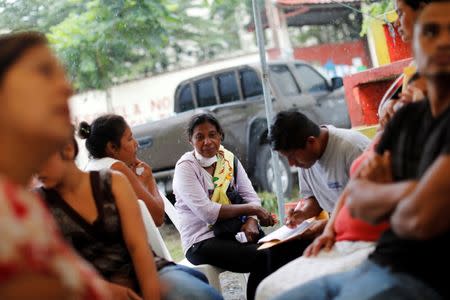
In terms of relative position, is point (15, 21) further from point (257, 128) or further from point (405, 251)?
point (405, 251)

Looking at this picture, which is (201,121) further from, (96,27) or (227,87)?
(96,27)

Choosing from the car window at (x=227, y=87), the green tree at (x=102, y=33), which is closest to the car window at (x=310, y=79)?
the car window at (x=227, y=87)

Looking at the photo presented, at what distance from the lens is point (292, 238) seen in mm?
3211

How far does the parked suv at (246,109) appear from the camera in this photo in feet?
24.7

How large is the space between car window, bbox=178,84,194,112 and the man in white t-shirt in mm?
5654

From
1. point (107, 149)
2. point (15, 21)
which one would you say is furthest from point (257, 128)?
point (107, 149)

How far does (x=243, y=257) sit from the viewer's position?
3.63 metres

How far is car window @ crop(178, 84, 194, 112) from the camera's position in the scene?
8875 millimetres

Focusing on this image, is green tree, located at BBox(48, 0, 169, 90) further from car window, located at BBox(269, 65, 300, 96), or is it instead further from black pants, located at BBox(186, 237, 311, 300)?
black pants, located at BBox(186, 237, 311, 300)

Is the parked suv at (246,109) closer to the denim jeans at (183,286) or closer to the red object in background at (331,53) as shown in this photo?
the denim jeans at (183,286)

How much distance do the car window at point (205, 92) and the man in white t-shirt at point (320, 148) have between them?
17.7ft

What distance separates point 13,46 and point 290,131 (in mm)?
1888

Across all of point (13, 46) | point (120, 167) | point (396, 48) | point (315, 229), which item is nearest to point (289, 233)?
point (315, 229)

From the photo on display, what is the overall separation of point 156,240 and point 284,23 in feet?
39.2
